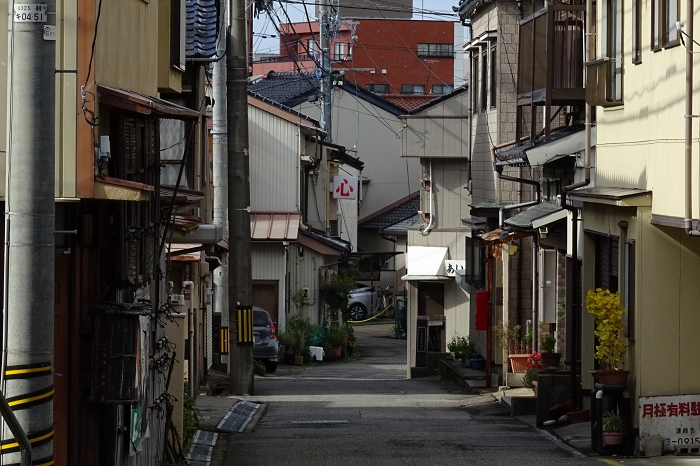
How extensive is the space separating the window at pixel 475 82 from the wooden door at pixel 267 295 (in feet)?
36.4

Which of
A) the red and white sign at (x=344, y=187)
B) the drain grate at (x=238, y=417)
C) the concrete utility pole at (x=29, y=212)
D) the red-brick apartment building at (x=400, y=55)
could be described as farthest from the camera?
the red-brick apartment building at (x=400, y=55)

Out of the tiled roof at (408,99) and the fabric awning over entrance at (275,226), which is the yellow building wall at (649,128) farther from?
the tiled roof at (408,99)

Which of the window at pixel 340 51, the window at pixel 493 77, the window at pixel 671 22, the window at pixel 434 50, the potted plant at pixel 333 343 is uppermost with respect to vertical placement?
the window at pixel 434 50

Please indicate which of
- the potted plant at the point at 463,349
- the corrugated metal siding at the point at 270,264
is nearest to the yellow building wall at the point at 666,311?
the potted plant at the point at 463,349

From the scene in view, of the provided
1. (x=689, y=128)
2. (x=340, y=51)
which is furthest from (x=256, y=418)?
(x=340, y=51)

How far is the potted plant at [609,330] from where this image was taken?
43.9ft

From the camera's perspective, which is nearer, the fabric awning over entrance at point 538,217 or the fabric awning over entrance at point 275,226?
the fabric awning over entrance at point 538,217

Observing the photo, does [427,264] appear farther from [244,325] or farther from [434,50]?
[434,50]

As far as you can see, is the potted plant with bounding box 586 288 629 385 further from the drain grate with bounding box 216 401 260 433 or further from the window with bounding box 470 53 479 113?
the window with bounding box 470 53 479 113

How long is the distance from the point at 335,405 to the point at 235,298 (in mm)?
3121

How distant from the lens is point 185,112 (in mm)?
9219

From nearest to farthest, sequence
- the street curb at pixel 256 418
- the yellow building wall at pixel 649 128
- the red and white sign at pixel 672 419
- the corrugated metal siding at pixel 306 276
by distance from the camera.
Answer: the yellow building wall at pixel 649 128 → the red and white sign at pixel 672 419 → the street curb at pixel 256 418 → the corrugated metal siding at pixel 306 276

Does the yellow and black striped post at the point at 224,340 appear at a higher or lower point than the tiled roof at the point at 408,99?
lower

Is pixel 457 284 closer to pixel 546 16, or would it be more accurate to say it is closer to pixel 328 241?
pixel 328 241
